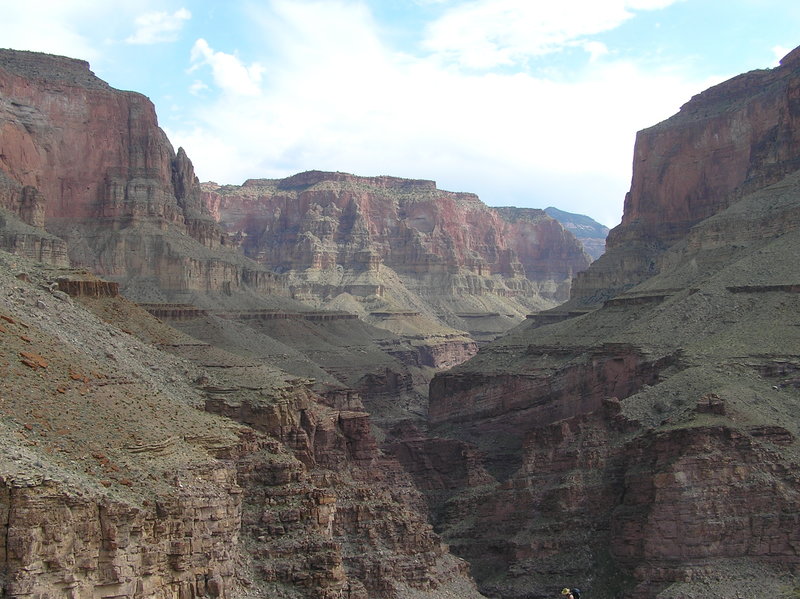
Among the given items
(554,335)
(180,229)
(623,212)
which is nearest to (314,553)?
(554,335)

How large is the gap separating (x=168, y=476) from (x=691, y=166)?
374ft

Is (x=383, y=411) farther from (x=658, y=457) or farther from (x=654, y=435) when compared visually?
(x=658, y=457)

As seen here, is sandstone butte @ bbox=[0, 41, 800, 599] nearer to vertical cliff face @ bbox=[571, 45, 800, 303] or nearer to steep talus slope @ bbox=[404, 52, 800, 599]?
steep talus slope @ bbox=[404, 52, 800, 599]

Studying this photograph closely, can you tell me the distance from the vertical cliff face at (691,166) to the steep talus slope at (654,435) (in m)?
6.73

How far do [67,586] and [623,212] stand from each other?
13398 cm

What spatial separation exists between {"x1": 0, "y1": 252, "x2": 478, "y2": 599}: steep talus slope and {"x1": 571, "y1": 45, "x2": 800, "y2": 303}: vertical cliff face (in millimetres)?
72978

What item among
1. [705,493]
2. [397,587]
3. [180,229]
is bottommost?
[397,587]

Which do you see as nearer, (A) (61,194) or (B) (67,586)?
(B) (67,586)

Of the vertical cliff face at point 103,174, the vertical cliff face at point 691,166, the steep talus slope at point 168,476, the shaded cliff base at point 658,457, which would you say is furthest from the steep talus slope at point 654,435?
the vertical cliff face at point 103,174

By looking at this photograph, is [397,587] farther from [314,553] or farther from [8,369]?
[8,369]

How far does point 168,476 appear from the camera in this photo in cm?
5053

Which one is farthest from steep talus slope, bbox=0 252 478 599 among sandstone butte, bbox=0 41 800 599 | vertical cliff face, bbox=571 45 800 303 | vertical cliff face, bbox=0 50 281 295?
vertical cliff face, bbox=571 45 800 303

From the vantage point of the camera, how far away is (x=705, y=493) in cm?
7312

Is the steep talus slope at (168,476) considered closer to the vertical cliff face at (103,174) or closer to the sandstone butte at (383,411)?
the sandstone butte at (383,411)
